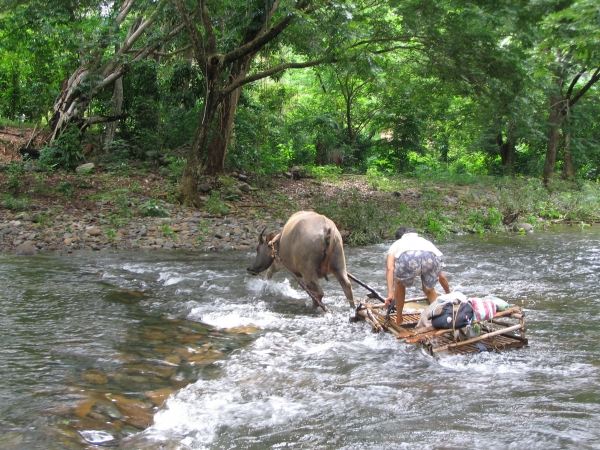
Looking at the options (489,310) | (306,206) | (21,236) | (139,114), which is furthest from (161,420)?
(139,114)

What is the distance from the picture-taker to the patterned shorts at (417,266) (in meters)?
6.45

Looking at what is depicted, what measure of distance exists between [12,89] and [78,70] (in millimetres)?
6710

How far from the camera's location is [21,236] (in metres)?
12.1

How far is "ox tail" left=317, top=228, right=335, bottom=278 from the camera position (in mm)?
7785

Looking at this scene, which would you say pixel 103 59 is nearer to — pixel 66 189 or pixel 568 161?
pixel 66 189

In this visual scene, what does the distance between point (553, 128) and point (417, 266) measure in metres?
20.3

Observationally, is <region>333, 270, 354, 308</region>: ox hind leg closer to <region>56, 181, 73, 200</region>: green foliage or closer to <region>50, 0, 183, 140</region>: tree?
<region>56, 181, 73, 200</region>: green foliage

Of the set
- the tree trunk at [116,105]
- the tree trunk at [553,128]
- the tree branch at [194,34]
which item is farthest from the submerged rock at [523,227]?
the tree trunk at [116,105]

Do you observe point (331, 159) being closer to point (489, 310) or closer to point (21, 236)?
point (21, 236)

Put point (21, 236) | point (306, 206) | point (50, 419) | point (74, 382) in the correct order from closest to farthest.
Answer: point (50, 419) → point (74, 382) → point (21, 236) → point (306, 206)

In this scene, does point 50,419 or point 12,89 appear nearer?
point 50,419

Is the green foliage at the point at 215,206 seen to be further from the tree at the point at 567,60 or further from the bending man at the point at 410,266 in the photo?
the bending man at the point at 410,266

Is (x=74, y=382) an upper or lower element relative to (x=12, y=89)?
lower

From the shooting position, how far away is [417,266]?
6449mm
